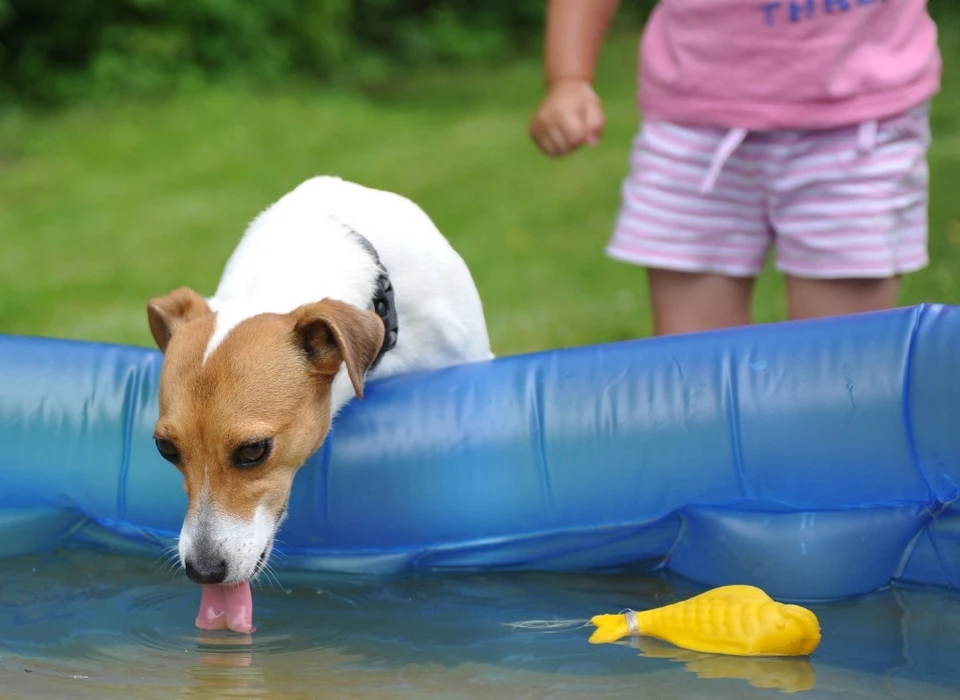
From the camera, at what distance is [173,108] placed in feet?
39.9

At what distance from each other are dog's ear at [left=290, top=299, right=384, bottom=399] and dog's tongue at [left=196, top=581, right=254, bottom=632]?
576 mm

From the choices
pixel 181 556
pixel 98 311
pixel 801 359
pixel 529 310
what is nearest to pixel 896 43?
pixel 801 359

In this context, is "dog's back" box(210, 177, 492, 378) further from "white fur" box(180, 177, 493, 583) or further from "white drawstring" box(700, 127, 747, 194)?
"white drawstring" box(700, 127, 747, 194)

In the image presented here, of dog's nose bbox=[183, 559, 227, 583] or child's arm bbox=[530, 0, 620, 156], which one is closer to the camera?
dog's nose bbox=[183, 559, 227, 583]

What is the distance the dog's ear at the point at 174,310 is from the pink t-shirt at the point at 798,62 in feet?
4.84

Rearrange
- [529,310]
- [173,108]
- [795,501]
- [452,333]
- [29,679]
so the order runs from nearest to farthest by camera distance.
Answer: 1. [29,679]
2. [795,501]
3. [452,333]
4. [529,310]
5. [173,108]

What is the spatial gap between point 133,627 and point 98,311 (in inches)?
169

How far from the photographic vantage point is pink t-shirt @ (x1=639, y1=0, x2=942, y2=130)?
3.79m

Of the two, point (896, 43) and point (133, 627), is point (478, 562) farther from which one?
point (896, 43)

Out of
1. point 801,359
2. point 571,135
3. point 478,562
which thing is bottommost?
point 478,562

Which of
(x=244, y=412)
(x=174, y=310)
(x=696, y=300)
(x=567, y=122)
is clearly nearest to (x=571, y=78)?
(x=567, y=122)

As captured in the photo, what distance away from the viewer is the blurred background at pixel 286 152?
7672mm

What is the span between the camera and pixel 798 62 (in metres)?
3.83

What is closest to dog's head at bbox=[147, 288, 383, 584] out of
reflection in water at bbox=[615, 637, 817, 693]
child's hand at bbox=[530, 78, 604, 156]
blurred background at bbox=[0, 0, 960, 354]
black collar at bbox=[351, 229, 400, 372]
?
black collar at bbox=[351, 229, 400, 372]
